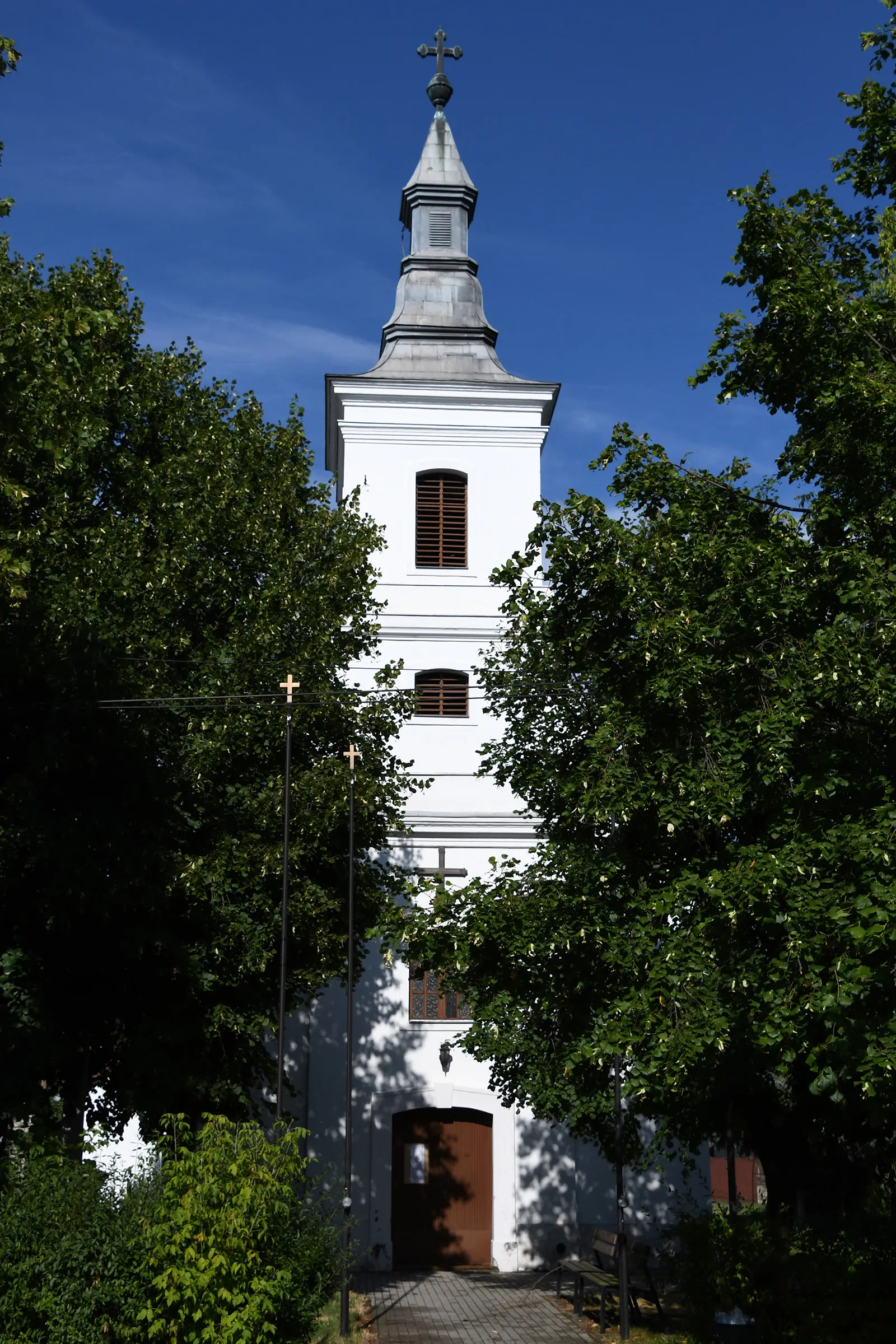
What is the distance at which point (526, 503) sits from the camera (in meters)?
27.9

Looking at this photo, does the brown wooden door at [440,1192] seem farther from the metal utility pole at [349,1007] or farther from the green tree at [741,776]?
the green tree at [741,776]

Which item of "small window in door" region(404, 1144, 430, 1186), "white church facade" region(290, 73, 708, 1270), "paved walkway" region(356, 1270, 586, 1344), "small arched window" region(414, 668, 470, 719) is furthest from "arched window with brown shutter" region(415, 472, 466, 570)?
"paved walkway" region(356, 1270, 586, 1344)

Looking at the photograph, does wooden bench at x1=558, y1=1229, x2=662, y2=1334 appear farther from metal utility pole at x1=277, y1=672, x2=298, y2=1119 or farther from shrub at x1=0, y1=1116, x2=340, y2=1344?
shrub at x1=0, y1=1116, x2=340, y2=1344

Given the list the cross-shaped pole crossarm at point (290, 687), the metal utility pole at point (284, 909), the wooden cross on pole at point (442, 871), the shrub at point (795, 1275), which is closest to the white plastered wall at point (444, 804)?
the wooden cross on pole at point (442, 871)

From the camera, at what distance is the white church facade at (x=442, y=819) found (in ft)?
82.5

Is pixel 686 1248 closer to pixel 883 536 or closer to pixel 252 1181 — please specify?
pixel 252 1181

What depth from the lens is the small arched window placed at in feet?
88.0

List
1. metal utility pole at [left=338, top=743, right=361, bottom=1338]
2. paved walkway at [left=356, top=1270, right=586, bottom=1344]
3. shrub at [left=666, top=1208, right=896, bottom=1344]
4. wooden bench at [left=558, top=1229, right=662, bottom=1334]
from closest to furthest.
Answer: shrub at [left=666, top=1208, right=896, bottom=1344] < metal utility pole at [left=338, top=743, right=361, bottom=1338] < paved walkway at [left=356, top=1270, right=586, bottom=1344] < wooden bench at [left=558, top=1229, right=662, bottom=1334]

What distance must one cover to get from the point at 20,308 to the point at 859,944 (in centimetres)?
960

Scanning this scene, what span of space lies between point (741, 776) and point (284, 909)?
5.66m

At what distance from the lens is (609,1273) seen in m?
Answer: 20.8

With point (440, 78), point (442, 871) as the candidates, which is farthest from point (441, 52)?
point (442, 871)

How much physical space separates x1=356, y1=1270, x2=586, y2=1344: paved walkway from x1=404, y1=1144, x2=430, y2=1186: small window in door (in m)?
1.50

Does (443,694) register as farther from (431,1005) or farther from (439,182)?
(439,182)
